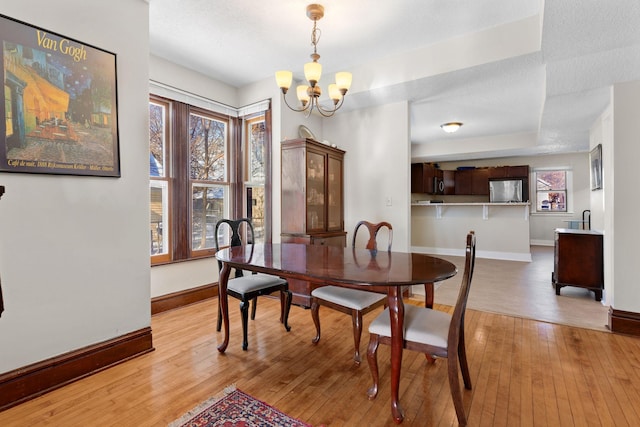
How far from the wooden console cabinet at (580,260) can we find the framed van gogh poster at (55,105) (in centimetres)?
475

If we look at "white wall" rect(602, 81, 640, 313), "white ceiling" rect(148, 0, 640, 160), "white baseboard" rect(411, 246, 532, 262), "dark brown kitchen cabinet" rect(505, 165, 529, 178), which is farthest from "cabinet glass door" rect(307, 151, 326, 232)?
"dark brown kitchen cabinet" rect(505, 165, 529, 178)

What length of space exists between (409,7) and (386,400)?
2.77 m

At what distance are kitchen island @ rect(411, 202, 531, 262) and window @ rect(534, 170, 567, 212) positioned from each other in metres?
2.44

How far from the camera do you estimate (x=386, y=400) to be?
70.5 inches

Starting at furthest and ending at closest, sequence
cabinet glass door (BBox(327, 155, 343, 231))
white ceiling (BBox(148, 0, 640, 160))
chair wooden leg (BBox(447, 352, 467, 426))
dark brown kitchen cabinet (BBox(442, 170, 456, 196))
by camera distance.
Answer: dark brown kitchen cabinet (BBox(442, 170, 456, 196)) → cabinet glass door (BBox(327, 155, 343, 231)) → white ceiling (BBox(148, 0, 640, 160)) → chair wooden leg (BBox(447, 352, 467, 426))

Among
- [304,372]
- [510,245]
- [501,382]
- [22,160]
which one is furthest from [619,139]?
[22,160]

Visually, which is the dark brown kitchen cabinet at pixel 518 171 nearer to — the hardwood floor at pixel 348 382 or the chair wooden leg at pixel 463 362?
the hardwood floor at pixel 348 382

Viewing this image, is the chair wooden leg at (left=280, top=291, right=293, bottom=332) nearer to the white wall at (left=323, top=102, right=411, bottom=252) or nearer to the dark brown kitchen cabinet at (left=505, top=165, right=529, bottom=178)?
the white wall at (left=323, top=102, right=411, bottom=252)

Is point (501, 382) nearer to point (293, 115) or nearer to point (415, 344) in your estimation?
point (415, 344)

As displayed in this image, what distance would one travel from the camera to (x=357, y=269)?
1814 millimetres

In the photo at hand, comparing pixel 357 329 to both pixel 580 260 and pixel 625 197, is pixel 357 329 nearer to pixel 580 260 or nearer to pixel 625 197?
pixel 625 197

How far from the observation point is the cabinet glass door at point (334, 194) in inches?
156

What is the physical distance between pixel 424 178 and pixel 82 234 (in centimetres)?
693

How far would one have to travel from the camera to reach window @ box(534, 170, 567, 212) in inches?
312
